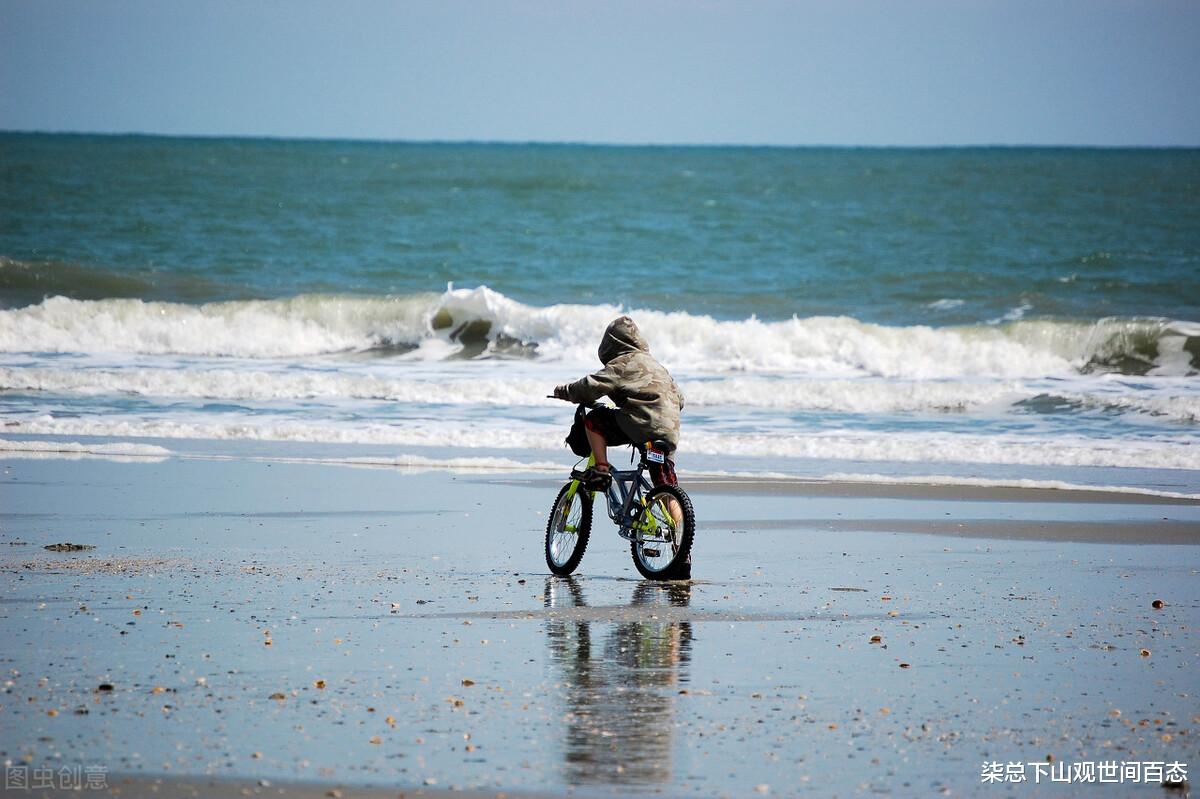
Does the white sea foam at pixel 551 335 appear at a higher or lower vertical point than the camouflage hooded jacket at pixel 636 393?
higher

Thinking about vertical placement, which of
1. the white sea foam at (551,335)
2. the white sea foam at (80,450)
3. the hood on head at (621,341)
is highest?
the white sea foam at (551,335)

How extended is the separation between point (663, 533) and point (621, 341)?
121cm

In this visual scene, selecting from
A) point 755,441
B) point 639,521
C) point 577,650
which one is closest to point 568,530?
point 639,521

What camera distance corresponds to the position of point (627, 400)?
8867mm

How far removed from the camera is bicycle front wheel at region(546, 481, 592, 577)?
8.95 meters

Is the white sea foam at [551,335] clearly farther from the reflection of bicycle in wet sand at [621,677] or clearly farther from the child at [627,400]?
the reflection of bicycle in wet sand at [621,677]

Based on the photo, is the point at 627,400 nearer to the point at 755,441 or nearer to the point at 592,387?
the point at 592,387

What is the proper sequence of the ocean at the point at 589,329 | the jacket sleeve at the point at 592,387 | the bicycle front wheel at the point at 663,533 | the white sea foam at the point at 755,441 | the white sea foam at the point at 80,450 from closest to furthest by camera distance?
1. the bicycle front wheel at the point at 663,533
2. the jacket sleeve at the point at 592,387
3. the white sea foam at the point at 80,450
4. the white sea foam at the point at 755,441
5. the ocean at the point at 589,329

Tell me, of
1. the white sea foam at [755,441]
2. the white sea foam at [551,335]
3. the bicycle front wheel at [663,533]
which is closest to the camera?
the bicycle front wheel at [663,533]

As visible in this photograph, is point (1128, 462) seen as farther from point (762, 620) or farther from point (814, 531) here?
point (762, 620)

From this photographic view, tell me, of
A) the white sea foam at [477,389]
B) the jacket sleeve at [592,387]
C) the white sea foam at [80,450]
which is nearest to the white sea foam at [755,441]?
the white sea foam at [80,450]

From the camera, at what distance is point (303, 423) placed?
54.7ft

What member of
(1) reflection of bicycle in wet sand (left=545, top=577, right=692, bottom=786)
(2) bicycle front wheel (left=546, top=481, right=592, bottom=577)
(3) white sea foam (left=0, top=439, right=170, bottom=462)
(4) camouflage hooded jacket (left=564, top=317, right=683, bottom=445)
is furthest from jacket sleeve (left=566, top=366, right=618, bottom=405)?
(3) white sea foam (left=0, top=439, right=170, bottom=462)

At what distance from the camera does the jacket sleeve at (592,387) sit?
28.7ft
